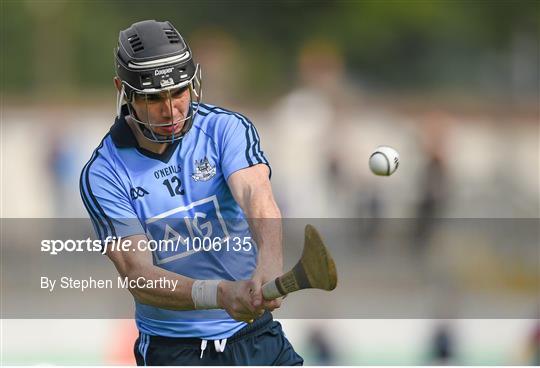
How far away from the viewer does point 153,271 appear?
13.0 feet

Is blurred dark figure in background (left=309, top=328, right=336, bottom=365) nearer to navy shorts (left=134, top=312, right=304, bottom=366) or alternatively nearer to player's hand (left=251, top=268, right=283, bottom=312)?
navy shorts (left=134, top=312, right=304, bottom=366)

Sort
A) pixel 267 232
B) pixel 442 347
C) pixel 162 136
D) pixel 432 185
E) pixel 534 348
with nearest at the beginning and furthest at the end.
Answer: pixel 267 232, pixel 162 136, pixel 534 348, pixel 442 347, pixel 432 185

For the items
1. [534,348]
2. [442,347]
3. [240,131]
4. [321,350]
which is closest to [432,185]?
[442,347]

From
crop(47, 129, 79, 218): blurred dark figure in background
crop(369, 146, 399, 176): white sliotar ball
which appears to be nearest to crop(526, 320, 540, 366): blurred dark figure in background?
crop(369, 146, 399, 176): white sliotar ball

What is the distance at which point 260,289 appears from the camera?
3770mm

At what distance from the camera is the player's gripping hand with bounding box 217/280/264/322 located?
379cm

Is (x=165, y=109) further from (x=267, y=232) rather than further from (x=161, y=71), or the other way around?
(x=267, y=232)

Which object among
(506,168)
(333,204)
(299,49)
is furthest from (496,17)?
(333,204)

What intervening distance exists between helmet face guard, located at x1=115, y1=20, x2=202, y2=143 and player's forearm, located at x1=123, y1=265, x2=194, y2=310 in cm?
53

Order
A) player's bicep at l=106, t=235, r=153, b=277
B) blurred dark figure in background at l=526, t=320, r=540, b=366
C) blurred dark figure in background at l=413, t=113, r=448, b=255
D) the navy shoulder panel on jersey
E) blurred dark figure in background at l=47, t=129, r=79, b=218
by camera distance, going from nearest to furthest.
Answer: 1. player's bicep at l=106, t=235, r=153, b=277
2. the navy shoulder panel on jersey
3. blurred dark figure in background at l=526, t=320, r=540, b=366
4. blurred dark figure in background at l=413, t=113, r=448, b=255
5. blurred dark figure in background at l=47, t=129, r=79, b=218

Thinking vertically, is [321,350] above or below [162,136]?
below

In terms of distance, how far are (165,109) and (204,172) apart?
0.98 ft

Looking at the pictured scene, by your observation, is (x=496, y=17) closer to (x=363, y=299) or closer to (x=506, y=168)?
(x=506, y=168)

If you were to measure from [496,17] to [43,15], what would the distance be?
8.43m
